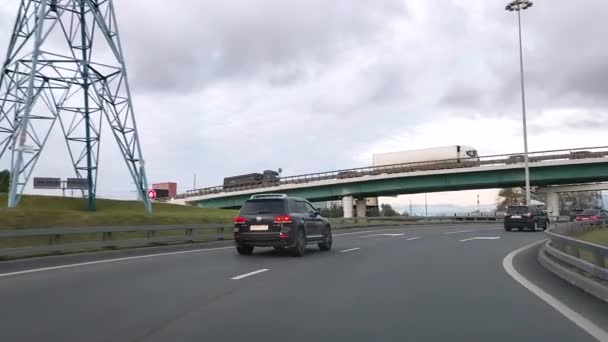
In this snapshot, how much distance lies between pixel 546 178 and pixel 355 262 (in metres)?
45.3

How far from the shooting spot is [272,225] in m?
15.7

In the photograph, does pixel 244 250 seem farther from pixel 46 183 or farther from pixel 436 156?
pixel 436 156

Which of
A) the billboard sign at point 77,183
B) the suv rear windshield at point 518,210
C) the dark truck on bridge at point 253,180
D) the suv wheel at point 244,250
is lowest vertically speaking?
the suv wheel at point 244,250

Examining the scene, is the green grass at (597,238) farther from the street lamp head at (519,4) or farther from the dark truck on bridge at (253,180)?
the dark truck on bridge at (253,180)

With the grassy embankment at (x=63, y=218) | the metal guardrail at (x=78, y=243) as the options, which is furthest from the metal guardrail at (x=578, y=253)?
the grassy embankment at (x=63, y=218)

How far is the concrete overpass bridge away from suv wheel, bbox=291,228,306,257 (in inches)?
1650

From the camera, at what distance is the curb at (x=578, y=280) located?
8273 mm

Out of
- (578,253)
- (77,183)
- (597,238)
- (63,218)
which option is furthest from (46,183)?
(578,253)

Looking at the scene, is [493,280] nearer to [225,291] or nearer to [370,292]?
[370,292]

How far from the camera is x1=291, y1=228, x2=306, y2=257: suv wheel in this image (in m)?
15.9

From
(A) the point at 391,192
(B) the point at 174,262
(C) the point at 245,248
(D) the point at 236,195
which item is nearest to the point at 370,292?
(B) the point at 174,262

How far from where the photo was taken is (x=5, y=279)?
10438 millimetres

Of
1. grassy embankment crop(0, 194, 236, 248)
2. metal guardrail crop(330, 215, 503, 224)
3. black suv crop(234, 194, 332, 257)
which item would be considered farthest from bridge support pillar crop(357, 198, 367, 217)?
black suv crop(234, 194, 332, 257)

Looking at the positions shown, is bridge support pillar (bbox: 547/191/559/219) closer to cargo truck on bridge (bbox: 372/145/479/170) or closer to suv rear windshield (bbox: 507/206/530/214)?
cargo truck on bridge (bbox: 372/145/479/170)
